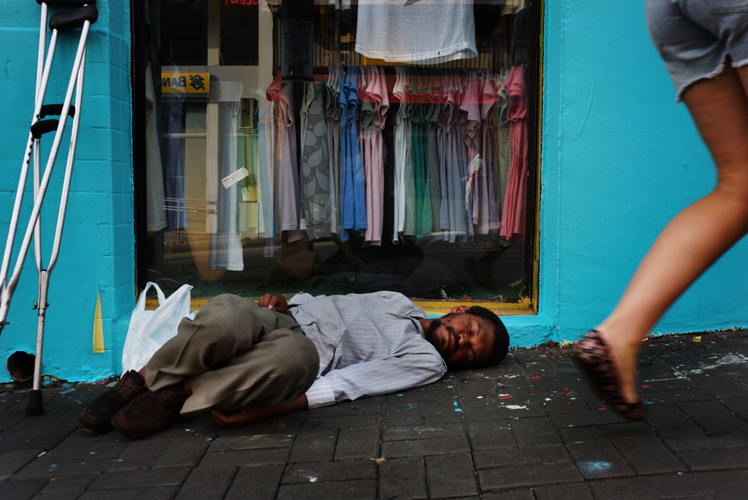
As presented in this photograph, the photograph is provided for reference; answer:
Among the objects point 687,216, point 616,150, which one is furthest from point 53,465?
point 616,150

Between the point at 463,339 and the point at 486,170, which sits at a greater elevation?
the point at 486,170

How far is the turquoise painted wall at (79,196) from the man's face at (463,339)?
1.79 meters

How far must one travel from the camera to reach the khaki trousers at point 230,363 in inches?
94.7

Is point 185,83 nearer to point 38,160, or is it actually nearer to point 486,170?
point 38,160

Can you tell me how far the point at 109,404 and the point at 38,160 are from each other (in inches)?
51.0

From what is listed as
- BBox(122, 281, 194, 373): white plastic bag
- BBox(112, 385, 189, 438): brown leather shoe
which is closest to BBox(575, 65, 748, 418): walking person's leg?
BBox(112, 385, 189, 438): brown leather shoe

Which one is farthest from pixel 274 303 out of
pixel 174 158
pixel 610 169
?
pixel 610 169

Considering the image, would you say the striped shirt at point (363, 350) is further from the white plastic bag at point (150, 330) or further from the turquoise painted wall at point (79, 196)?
the turquoise painted wall at point (79, 196)

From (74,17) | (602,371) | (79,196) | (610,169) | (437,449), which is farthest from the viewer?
(610,169)

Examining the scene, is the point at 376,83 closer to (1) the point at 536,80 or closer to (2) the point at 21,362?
(1) the point at 536,80

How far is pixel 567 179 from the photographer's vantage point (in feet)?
11.6

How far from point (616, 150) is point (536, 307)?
1046mm

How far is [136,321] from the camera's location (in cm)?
318

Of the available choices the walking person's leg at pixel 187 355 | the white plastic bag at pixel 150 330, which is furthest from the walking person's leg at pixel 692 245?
the white plastic bag at pixel 150 330
